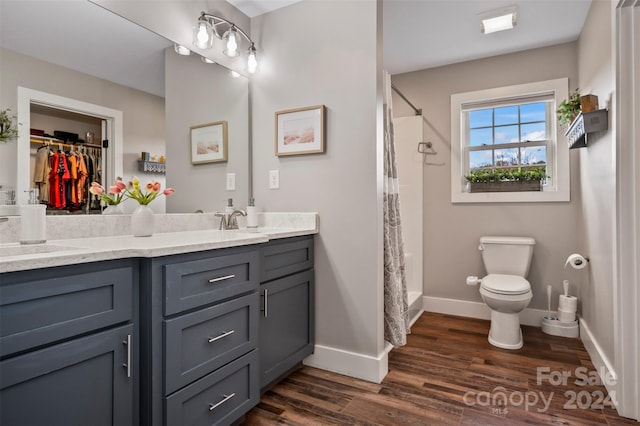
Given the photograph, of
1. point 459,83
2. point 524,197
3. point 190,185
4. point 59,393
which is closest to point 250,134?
→ point 190,185

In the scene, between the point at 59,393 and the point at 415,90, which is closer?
the point at 59,393

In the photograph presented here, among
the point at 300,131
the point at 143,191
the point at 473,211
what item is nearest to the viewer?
the point at 143,191

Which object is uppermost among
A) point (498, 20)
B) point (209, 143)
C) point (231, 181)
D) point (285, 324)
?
point (498, 20)

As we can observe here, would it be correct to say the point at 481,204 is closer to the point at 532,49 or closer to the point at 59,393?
the point at 532,49

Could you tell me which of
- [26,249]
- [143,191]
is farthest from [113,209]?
[26,249]

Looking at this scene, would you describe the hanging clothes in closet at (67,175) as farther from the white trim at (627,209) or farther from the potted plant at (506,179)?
the potted plant at (506,179)

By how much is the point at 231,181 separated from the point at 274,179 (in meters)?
0.30

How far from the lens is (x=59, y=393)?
1.00m

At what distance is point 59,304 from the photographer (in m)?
1.00

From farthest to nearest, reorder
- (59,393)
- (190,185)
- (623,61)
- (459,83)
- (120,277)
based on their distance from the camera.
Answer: (459,83)
(190,185)
(623,61)
(120,277)
(59,393)

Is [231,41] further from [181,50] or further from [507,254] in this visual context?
[507,254]

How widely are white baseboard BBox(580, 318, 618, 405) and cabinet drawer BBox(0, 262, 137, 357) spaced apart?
7.71 ft

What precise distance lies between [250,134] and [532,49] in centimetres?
261

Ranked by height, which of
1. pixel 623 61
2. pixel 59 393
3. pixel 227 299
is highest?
pixel 623 61
